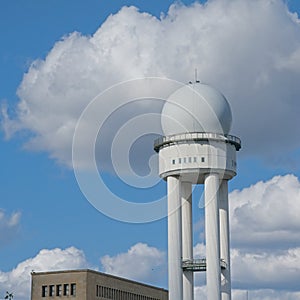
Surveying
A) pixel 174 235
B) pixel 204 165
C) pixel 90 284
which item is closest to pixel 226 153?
pixel 204 165

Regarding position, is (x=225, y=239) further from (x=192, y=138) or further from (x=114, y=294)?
(x=114, y=294)

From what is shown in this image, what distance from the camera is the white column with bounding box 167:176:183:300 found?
135125 mm

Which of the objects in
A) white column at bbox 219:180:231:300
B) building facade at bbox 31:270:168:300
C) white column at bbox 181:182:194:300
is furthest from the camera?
building facade at bbox 31:270:168:300

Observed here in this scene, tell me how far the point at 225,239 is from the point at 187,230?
570 cm

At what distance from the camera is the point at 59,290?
464 ft

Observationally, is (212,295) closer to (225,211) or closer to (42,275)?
(225,211)

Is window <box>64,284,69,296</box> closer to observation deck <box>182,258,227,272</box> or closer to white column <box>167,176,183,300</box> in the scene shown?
white column <box>167,176,183,300</box>

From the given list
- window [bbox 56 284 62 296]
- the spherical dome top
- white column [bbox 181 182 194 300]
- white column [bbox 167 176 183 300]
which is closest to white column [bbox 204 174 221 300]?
white column [bbox 167 176 183 300]

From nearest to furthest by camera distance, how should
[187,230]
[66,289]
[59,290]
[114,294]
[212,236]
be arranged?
[212,236] < [187,230] < [66,289] < [59,290] < [114,294]

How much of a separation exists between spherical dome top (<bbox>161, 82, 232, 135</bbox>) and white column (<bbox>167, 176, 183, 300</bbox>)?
7821mm

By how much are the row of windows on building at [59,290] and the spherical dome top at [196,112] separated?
26.5 m

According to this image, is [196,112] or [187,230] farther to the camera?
[187,230]

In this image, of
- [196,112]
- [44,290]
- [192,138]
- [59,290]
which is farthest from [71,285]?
[196,112]

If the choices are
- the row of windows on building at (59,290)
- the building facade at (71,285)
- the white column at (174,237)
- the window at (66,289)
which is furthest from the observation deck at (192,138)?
the window at (66,289)
